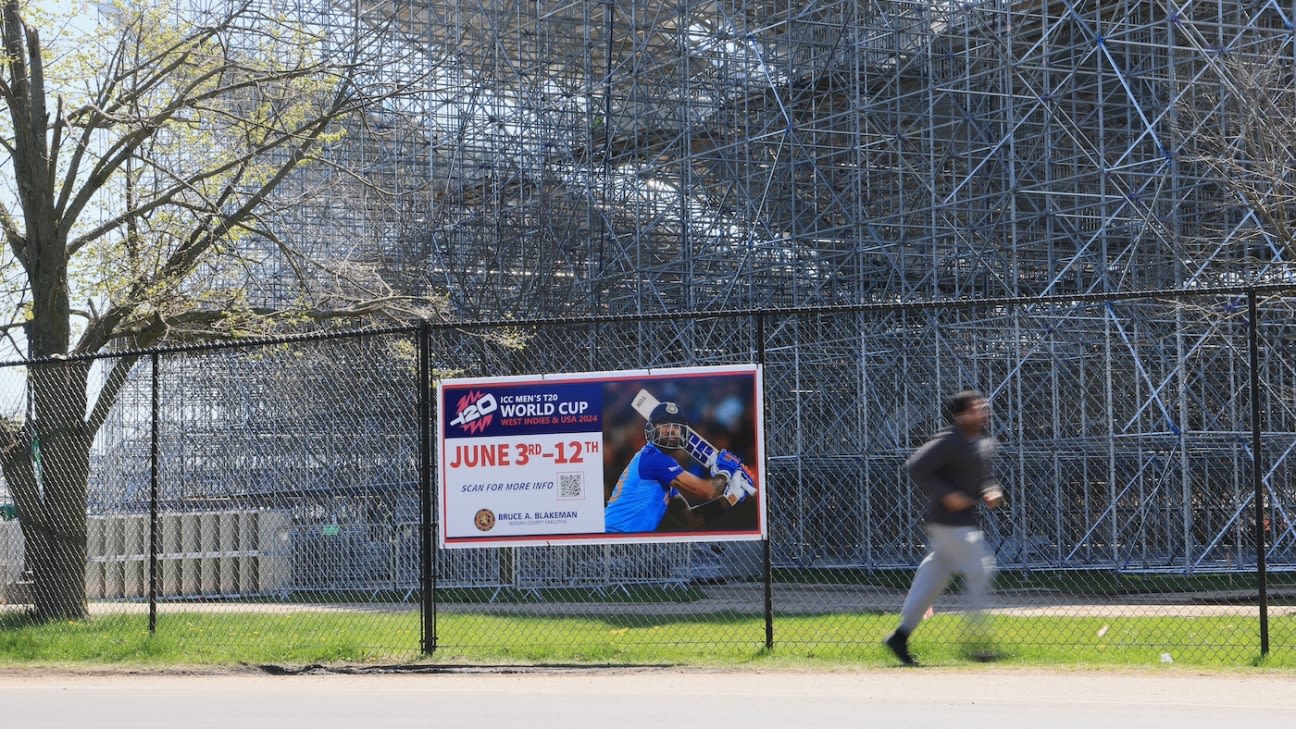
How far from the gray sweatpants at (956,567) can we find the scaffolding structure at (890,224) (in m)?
11.8

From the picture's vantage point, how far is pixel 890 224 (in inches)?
1049

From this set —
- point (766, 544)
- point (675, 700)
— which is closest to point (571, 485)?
point (766, 544)

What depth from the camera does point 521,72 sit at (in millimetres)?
31719

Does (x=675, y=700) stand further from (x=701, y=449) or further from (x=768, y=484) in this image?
(x=768, y=484)

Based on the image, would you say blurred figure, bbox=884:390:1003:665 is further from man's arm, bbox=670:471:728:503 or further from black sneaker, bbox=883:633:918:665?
man's arm, bbox=670:471:728:503

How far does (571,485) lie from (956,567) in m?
2.88

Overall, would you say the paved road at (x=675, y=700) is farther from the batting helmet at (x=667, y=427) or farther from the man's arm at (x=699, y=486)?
the batting helmet at (x=667, y=427)

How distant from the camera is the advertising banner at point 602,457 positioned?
1098cm

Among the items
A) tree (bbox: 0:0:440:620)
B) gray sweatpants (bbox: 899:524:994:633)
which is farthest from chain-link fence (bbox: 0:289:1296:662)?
gray sweatpants (bbox: 899:524:994:633)

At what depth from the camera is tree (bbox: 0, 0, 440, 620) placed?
50.5 ft

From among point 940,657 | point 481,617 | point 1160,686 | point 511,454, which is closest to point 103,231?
point 481,617

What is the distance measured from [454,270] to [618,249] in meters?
3.01

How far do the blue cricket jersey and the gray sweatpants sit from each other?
195cm

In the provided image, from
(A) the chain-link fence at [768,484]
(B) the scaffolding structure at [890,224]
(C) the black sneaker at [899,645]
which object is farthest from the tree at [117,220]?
(C) the black sneaker at [899,645]
